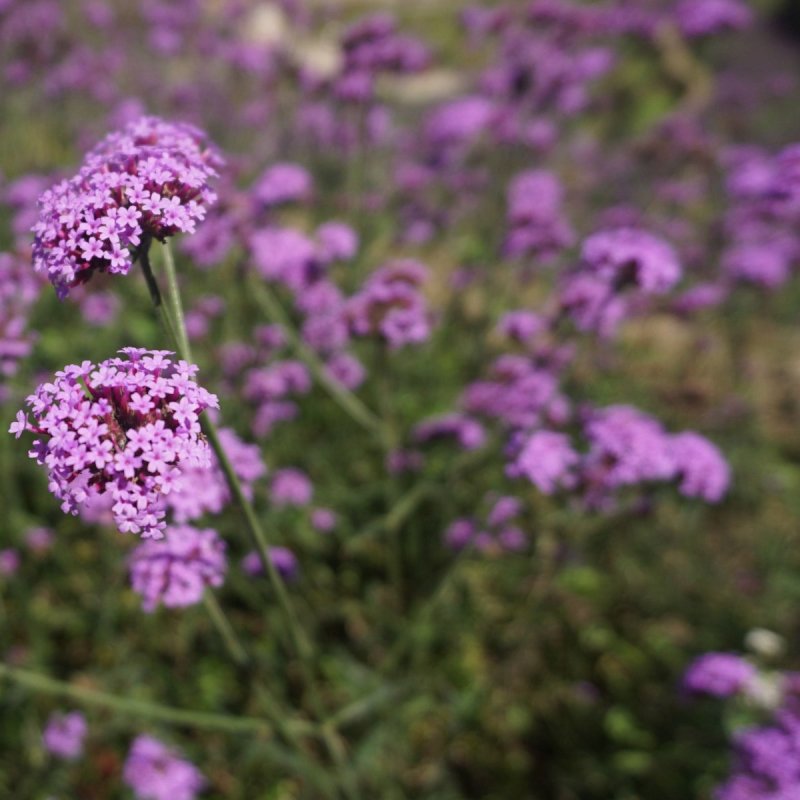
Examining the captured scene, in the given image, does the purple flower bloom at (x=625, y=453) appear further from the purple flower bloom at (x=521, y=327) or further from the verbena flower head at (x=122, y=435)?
the verbena flower head at (x=122, y=435)

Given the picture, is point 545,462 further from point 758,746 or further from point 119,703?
point 119,703

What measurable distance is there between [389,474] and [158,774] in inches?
68.8

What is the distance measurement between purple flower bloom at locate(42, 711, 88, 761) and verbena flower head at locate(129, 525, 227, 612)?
1247mm

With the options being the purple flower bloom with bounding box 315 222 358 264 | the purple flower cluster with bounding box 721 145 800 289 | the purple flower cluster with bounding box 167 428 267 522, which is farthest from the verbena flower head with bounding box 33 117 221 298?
the purple flower cluster with bounding box 721 145 800 289

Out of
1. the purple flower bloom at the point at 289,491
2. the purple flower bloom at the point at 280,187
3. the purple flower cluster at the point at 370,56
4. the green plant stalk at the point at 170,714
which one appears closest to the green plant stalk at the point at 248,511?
the green plant stalk at the point at 170,714

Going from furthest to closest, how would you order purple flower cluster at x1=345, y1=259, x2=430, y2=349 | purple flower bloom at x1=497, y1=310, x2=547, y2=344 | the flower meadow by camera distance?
purple flower bloom at x1=497, y1=310, x2=547, y2=344, purple flower cluster at x1=345, y1=259, x2=430, y2=349, the flower meadow

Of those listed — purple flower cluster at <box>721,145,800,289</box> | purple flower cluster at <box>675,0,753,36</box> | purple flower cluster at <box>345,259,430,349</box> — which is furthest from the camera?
purple flower cluster at <box>675,0,753,36</box>

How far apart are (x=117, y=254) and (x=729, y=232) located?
18.8 feet

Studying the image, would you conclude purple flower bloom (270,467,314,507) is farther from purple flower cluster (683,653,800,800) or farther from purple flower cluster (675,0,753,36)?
purple flower cluster (675,0,753,36)

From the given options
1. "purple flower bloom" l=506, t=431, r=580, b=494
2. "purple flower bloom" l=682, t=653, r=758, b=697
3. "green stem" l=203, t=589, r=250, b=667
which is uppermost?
"purple flower bloom" l=506, t=431, r=580, b=494

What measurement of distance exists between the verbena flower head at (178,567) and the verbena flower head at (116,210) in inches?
36.5

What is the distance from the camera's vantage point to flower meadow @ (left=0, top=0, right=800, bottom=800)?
76.8 inches

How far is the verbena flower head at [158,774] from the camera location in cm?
271

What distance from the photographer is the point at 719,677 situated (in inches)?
121
